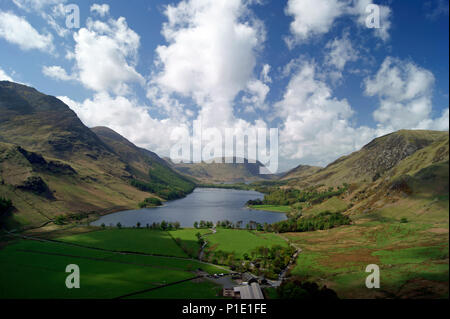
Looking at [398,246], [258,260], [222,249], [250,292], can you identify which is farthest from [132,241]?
[398,246]

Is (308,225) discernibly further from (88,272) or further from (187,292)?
(88,272)

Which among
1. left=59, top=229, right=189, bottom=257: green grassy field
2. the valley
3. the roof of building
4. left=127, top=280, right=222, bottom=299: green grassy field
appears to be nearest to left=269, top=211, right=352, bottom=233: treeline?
the valley

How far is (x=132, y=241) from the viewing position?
318 feet

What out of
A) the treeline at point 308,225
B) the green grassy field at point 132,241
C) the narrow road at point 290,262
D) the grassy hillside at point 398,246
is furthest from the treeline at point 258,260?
the treeline at point 308,225

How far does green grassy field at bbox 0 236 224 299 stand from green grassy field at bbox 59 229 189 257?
7412mm

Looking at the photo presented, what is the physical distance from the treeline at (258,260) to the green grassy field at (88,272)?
7.06 meters

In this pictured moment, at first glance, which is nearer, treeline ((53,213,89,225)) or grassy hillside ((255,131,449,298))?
grassy hillside ((255,131,449,298))

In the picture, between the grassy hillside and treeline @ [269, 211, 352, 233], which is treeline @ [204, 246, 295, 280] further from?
treeline @ [269, 211, 352, 233]

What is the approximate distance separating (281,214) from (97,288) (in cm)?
16503

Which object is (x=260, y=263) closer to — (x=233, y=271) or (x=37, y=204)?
(x=233, y=271)

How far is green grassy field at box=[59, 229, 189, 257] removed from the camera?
86.4 metres

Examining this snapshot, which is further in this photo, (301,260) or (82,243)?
(82,243)

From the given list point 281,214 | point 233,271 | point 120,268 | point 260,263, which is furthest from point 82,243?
point 281,214

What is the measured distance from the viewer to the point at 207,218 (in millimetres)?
161875
